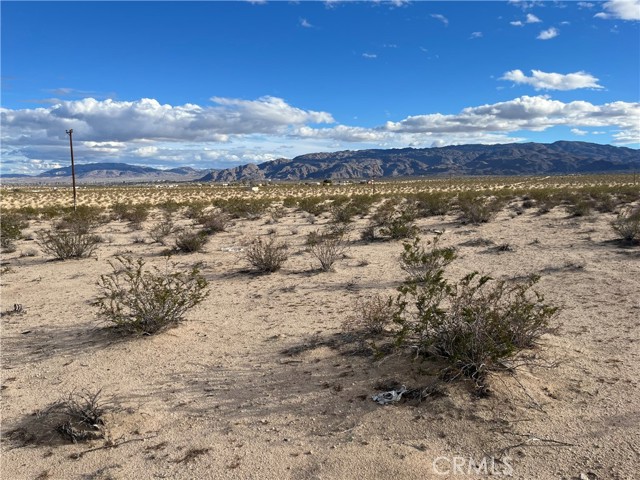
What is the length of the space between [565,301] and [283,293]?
5283 mm

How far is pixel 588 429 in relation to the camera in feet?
13.9

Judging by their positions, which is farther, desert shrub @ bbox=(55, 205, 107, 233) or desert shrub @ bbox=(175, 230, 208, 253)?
desert shrub @ bbox=(55, 205, 107, 233)

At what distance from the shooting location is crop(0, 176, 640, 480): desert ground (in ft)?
13.1

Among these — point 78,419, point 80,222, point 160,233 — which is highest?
point 80,222

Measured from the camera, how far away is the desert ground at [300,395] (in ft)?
13.1

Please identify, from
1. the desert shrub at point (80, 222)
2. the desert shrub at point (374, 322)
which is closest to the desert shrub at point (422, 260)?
the desert shrub at point (374, 322)

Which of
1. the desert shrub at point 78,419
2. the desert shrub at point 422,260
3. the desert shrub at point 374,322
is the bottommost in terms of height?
the desert shrub at point 78,419

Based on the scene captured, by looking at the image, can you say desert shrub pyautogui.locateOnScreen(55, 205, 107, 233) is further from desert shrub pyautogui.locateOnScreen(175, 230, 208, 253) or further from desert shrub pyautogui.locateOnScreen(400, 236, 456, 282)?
desert shrub pyautogui.locateOnScreen(400, 236, 456, 282)

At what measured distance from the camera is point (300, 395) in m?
5.14

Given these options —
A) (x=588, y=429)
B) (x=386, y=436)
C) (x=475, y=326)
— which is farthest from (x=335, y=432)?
(x=588, y=429)

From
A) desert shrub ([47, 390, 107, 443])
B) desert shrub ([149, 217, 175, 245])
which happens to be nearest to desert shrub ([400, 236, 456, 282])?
desert shrub ([47, 390, 107, 443])

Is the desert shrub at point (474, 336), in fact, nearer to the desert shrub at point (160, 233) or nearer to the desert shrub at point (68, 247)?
the desert shrub at point (68, 247)

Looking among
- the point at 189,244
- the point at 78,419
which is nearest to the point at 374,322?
the point at 78,419

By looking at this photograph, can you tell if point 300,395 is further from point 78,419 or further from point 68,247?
point 68,247
